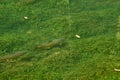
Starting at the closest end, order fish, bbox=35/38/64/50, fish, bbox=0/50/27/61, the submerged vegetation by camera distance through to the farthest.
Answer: the submerged vegetation < fish, bbox=0/50/27/61 < fish, bbox=35/38/64/50

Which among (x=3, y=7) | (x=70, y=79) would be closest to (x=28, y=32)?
(x=3, y=7)

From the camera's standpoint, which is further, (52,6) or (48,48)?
(52,6)

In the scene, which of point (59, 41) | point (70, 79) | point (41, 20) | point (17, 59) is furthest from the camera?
point (41, 20)

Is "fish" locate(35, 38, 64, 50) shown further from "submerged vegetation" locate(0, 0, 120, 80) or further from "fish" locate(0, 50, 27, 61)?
"fish" locate(0, 50, 27, 61)

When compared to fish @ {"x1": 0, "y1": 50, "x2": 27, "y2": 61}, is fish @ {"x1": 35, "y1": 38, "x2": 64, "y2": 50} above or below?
above

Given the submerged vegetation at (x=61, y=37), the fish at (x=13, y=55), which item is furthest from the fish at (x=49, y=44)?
the fish at (x=13, y=55)

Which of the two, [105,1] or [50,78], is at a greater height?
[105,1]

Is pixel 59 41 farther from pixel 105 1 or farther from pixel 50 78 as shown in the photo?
pixel 105 1

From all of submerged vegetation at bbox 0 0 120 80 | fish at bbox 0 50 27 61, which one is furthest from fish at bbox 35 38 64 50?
fish at bbox 0 50 27 61
